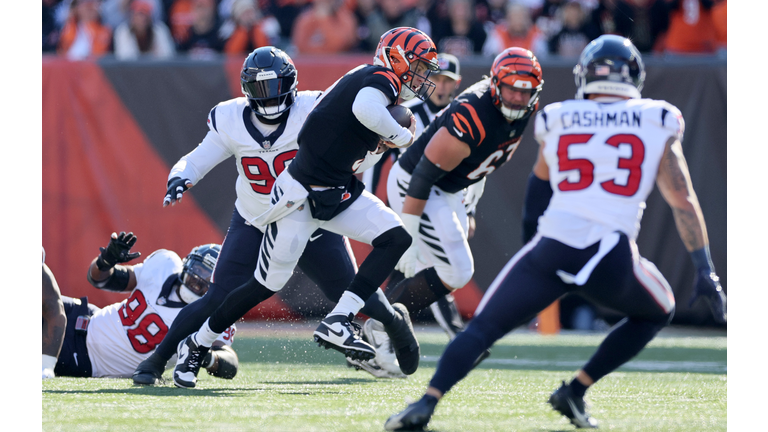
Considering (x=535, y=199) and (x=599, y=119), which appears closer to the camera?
(x=599, y=119)

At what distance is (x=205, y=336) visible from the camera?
12.7ft

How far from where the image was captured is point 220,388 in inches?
155

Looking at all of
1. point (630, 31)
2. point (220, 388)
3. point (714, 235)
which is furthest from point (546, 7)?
point (220, 388)

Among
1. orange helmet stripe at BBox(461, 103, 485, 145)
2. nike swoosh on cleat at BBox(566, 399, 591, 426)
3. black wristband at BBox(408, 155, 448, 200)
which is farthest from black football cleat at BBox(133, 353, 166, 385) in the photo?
nike swoosh on cleat at BBox(566, 399, 591, 426)

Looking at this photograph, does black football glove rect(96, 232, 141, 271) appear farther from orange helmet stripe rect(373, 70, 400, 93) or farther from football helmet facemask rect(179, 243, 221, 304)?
orange helmet stripe rect(373, 70, 400, 93)

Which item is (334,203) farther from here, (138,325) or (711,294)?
(711,294)

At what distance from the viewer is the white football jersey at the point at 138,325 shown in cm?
435

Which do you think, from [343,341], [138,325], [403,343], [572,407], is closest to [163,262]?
[138,325]

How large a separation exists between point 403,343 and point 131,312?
1.37 meters

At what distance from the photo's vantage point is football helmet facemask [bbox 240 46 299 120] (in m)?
3.91

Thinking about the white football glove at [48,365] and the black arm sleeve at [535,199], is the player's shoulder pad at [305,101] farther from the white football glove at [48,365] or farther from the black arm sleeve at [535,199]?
the white football glove at [48,365]

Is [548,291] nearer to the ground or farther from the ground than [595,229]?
nearer to the ground

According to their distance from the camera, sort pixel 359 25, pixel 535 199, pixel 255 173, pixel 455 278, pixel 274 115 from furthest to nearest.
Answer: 1. pixel 359 25
2. pixel 455 278
3. pixel 255 173
4. pixel 274 115
5. pixel 535 199

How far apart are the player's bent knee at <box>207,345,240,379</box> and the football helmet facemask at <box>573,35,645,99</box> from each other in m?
2.19
